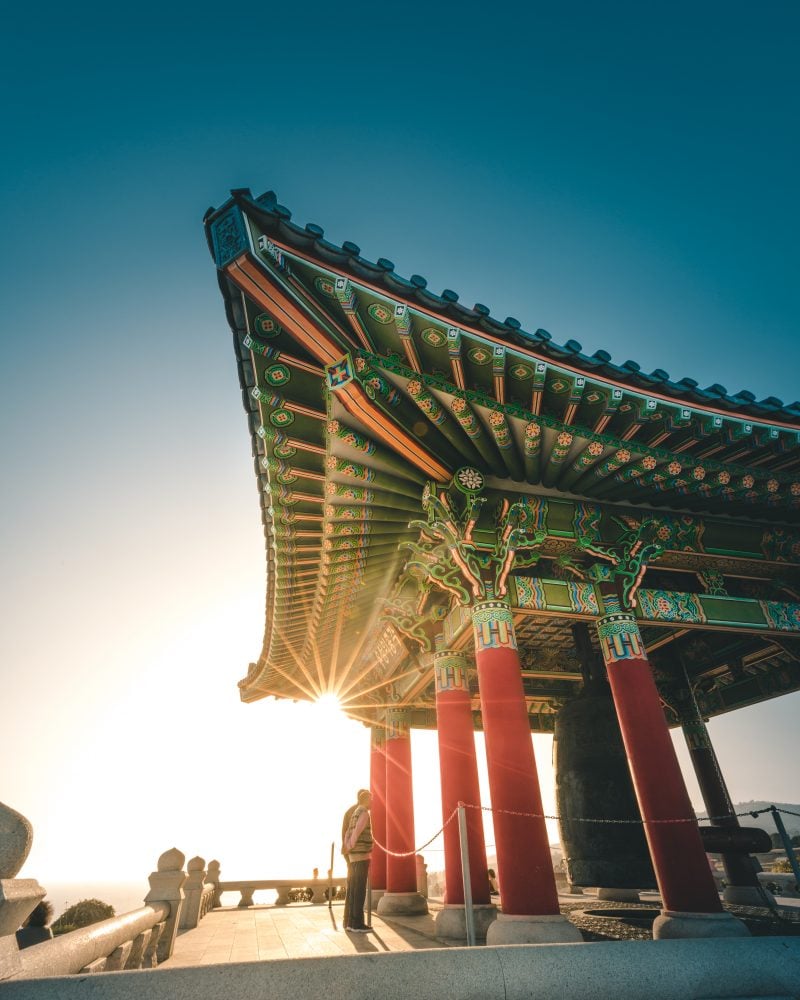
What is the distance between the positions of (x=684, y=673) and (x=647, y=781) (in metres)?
6.68

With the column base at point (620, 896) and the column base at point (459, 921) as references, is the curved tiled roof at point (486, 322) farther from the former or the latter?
the column base at point (620, 896)

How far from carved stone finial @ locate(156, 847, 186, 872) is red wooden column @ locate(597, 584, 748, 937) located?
6.01 metres

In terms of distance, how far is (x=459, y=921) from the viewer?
23.3 ft

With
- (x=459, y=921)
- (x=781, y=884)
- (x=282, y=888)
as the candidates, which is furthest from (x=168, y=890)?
(x=781, y=884)

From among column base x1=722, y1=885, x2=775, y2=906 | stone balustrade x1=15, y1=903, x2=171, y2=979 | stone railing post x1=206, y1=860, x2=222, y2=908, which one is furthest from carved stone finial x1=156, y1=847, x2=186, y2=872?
column base x1=722, y1=885, x2=775, y2=906

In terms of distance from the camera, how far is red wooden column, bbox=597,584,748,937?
5.93m

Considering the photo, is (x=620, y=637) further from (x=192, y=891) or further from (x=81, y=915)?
(x=81, y=915)

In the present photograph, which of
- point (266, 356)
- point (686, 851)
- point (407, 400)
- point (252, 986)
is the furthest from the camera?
point (407, 400)

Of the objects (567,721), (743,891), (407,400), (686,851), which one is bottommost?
(743,891)

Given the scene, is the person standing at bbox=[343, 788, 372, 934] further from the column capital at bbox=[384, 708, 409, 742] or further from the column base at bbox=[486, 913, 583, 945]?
the column capital at bbox=[384, 708, 409, 742]

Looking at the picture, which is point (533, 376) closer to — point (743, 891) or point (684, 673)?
point (684, 673)

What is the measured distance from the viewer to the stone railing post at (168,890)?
656cm

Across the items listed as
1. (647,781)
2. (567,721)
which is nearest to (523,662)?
(567,721)

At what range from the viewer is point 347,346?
5.74 metres
